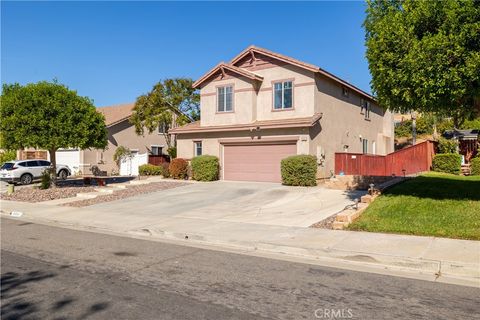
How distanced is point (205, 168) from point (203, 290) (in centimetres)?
1643

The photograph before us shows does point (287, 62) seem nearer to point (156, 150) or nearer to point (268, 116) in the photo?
point (268, 116)

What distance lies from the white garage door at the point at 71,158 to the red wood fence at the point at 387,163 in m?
22.4

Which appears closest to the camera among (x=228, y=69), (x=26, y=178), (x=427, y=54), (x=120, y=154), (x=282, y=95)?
(x=427, y=54)

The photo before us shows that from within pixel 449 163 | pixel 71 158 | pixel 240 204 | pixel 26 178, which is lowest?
pixel 240 204

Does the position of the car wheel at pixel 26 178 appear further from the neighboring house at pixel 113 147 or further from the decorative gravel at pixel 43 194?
the neighboring house at pixel 113 147

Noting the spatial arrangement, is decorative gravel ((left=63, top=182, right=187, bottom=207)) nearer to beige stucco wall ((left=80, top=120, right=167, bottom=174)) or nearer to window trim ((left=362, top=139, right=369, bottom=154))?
beige stucco wall ((left=80, top=120, right=167, bottom=174))

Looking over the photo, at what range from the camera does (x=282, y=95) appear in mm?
21062

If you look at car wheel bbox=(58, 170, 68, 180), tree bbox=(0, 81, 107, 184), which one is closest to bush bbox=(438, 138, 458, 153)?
tree bbox=(0, 81, 107, 184)

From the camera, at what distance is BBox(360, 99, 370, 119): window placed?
26.1 metres

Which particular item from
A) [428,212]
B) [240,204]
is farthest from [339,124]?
[428,212]

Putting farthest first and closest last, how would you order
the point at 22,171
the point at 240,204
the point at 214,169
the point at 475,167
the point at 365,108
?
the point at 365,108 → the point at 22,171 → the point at 214,169 → the point at 475,167 → the point at 240,204

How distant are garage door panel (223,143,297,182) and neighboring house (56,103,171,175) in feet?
45.8

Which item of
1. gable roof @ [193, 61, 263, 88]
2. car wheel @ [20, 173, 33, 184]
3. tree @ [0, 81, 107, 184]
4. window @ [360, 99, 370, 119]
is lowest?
car wheel @ [20, 173, 33, 184]

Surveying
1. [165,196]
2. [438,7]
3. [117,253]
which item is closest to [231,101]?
[165,196]
